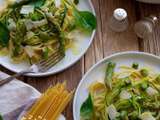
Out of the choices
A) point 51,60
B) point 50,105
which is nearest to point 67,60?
point 51,60

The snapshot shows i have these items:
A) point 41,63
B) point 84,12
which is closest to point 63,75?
point 41,63

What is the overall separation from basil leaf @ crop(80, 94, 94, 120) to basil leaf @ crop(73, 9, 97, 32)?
0.21m

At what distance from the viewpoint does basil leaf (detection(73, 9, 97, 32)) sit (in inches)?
54.5

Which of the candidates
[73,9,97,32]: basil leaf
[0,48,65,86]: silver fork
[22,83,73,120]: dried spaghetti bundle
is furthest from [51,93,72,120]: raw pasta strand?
[73,9,97,32]: basil leaf

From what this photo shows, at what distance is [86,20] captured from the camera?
1384mm

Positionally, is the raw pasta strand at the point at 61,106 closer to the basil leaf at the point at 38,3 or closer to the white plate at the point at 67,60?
the white plate at the point at 67,60

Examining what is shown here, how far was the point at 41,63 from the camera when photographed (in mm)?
1344

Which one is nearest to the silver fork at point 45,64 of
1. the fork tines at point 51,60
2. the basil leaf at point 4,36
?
the fork tines at point 51,60

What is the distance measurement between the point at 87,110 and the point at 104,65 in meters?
0.14

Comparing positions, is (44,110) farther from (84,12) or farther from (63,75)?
(84,12)

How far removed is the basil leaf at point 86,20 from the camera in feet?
4.54

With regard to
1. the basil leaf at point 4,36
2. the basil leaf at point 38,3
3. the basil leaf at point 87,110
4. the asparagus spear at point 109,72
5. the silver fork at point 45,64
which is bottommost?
the basil leaf at point 87,110

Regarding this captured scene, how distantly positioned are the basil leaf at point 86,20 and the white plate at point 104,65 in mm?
105

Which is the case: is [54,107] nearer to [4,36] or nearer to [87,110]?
[87,110]
